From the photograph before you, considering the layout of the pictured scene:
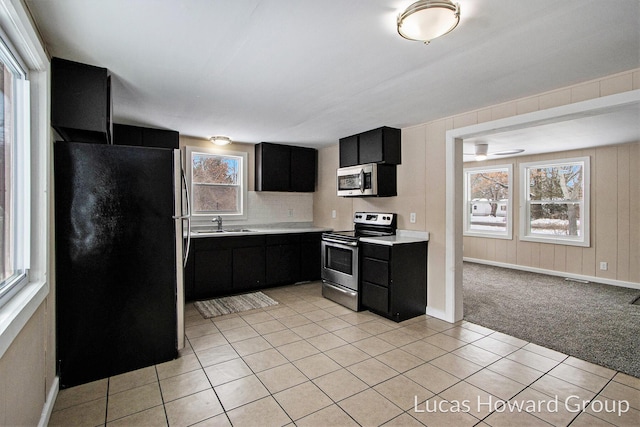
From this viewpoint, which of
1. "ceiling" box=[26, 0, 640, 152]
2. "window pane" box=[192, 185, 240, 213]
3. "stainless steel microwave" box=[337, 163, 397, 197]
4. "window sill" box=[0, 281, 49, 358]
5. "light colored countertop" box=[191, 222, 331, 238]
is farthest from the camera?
"window pane" box=[192, 185, 240, 213]

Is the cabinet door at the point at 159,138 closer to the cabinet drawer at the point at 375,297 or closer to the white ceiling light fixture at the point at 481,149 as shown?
the cabinet drawer at the point at 375,297

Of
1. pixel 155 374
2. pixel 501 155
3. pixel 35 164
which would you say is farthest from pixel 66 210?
pixel 501 155

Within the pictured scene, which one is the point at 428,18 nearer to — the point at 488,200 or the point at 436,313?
the point at 436,313

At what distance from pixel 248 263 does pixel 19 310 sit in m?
3.12

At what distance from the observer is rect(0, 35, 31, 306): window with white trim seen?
153 centimetres

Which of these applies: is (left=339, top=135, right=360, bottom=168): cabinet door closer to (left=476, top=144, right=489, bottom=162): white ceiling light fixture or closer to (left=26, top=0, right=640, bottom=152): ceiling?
(left=26, top=0, right=640, bottom=152): ceiling

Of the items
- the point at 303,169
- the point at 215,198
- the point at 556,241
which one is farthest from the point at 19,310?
the point at 556,241

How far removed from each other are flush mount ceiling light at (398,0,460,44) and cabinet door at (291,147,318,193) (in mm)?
3730

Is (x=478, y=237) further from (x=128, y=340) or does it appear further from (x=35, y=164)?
(x=35, y=164)

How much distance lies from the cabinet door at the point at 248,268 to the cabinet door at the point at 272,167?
1071 millimetres

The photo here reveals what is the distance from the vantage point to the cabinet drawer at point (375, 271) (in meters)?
3.44

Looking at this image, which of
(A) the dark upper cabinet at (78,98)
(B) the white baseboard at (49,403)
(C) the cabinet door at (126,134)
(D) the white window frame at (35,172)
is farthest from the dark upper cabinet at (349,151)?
(B) the white baseboard at (49,403)

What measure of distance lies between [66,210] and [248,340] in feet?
5.73

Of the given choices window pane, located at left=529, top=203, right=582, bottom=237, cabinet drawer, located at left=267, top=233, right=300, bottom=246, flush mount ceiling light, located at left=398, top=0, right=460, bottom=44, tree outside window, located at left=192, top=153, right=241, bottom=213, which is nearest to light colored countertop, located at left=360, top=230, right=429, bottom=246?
cabinet drawer, located at left=267, top=233, right=300, bottom=246
